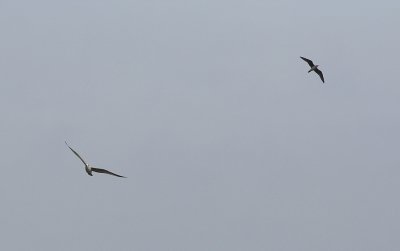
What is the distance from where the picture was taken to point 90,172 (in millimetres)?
110438

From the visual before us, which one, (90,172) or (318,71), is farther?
(318,71)

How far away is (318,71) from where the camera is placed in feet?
506

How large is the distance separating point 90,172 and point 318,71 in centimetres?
6054

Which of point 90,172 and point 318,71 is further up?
point 318,71
